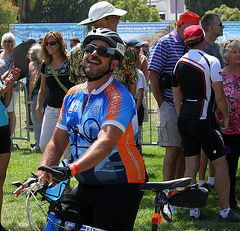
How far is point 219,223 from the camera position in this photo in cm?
531

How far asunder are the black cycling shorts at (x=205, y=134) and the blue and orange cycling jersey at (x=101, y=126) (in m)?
2.15

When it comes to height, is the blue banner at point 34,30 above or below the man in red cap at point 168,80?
above

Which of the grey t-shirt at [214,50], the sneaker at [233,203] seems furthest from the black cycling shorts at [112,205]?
the grey t-shirt at [214,50]

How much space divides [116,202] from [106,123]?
0.54m

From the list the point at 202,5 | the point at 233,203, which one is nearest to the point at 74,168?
the point at 233,203

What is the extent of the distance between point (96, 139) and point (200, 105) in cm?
244

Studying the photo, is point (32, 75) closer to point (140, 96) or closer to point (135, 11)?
point (140, 96)

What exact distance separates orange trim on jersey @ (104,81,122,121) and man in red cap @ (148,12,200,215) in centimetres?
263

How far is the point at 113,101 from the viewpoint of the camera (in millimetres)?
2969

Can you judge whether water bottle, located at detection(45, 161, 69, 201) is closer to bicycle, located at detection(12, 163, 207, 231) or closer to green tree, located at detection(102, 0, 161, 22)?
bicycle, located at detection(12, 163, 207, 231)

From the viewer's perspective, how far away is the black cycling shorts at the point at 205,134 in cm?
509

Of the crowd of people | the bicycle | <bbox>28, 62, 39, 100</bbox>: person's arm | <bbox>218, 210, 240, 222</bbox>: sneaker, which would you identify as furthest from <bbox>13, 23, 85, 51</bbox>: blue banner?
the bicycle

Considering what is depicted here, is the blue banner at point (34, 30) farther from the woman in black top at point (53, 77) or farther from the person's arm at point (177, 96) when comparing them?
the person's arm at point (177, 96)

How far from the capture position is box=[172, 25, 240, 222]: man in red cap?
5059 mm
